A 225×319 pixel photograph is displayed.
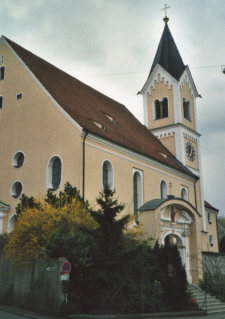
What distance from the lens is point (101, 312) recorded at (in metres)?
13.4

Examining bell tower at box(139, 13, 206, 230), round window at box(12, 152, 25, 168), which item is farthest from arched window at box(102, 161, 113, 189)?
bell tower at box(139, 13, 206, 230)

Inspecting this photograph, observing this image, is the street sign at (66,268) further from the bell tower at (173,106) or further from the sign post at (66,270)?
the bell tower at (173,106)

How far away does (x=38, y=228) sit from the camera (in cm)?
1489

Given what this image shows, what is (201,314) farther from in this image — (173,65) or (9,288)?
(173,65)

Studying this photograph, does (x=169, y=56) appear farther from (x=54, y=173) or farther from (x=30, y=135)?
(x=54, y=173)

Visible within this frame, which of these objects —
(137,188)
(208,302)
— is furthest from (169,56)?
(208,302)

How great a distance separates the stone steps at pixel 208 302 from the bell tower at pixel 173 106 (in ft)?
42.6

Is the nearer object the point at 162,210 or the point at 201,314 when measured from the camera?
the point at 201,314

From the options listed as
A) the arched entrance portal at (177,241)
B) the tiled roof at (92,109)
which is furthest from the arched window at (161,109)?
the arched entrance portal at (177,241)

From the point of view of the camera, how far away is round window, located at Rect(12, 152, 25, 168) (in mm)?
21938

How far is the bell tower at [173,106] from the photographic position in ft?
109

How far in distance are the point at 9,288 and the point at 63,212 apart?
382cm

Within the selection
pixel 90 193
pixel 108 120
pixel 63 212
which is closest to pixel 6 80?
pixel 108 120

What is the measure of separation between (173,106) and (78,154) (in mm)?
16312
